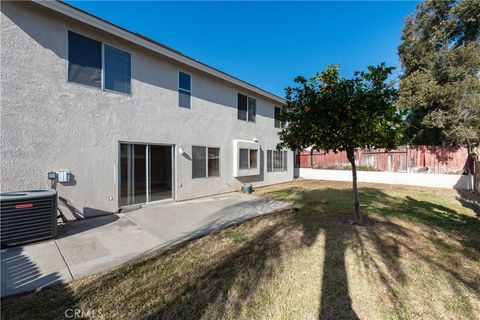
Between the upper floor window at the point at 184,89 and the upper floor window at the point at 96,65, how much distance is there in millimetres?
1881

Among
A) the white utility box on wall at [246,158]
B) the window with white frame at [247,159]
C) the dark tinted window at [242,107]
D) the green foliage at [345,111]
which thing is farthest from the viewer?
the dark tinted window at [242,107]

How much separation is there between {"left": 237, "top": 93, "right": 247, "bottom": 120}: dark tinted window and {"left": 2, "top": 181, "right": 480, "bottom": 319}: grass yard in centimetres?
712

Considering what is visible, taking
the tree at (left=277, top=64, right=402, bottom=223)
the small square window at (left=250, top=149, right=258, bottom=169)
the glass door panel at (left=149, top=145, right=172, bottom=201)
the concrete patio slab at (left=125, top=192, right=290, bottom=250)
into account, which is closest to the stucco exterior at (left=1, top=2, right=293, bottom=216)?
the glass door panel at (left=149, top=145, right=172, bottom=201)

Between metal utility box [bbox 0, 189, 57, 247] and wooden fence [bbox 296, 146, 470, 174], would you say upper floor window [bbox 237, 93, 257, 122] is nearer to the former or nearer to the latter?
wooden fence [bbox 296, 146, 470, 174]

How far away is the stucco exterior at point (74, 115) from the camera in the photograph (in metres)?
4.79

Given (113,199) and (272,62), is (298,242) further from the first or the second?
(272,62)

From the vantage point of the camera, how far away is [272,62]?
15.9 m

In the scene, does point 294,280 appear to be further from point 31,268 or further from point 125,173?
point 125,173

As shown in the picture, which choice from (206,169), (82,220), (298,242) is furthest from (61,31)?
(298,242)

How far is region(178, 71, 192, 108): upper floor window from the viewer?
8203 mm

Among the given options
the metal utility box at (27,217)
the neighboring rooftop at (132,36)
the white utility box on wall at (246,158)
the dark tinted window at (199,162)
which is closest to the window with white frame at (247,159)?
the white utility box on wall at (246,158)

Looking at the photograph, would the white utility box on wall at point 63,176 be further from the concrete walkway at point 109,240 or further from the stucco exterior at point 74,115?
the concrete walkway at point 109,240

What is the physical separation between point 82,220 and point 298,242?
5.58 meters

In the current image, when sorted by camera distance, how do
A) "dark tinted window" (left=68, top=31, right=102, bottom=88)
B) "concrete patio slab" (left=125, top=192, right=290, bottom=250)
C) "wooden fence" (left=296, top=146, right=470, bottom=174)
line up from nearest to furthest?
"concrete patio slab" (left=125, top=192, right=290, bottom=250)
"dark tinted window" (left=68, top=31, right=102, bottom=88)
"wooden fence" (left=296, top=146, right=470, bottom=174)
